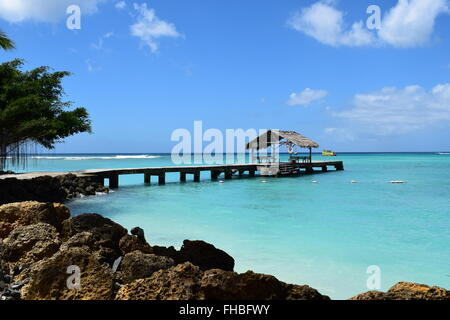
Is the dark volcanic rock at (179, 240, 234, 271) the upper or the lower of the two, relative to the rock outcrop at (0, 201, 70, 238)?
lower

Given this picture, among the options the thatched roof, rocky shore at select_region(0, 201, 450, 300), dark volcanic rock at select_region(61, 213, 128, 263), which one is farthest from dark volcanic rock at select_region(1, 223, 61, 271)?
the thatched roof

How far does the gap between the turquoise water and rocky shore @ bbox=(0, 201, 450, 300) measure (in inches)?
82.6

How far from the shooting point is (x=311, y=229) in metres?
9.32

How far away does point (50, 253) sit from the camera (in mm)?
4410

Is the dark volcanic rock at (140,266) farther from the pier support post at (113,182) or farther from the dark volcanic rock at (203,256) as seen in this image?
the pier support post at (113,182)

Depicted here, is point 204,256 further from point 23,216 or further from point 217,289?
point 23,216

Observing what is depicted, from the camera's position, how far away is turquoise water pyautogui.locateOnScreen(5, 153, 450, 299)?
6.21m

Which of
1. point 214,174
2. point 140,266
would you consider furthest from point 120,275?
point 214,174

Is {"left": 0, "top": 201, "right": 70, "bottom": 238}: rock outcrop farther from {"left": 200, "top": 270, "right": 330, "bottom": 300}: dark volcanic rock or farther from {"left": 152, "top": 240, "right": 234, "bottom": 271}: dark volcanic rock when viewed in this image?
{"left": 200, "top": 270, "right": 330, "bottom": 300}: dark volcanic rock

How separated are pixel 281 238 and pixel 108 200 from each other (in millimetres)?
7829

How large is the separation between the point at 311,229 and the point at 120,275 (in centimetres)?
630

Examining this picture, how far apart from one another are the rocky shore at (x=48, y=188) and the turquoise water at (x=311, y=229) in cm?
90

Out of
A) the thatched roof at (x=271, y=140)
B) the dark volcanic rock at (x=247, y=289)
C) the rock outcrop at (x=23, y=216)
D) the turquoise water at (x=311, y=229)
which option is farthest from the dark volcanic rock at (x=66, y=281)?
the thatched roof at (x=271, y=140)
